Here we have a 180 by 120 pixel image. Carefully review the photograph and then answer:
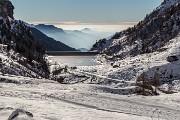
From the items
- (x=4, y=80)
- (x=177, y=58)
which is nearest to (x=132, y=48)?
(x=177, y=58)

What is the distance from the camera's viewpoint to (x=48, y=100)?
28.8 meters

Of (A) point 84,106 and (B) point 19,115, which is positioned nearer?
(B) point 19,115

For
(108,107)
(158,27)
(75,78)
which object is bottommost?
(75,78)

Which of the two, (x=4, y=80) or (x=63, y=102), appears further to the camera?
(x=4, y=80)

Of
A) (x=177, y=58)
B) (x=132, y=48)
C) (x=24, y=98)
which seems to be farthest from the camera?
(x=132, y=48)

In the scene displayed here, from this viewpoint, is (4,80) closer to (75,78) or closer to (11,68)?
(11,68)

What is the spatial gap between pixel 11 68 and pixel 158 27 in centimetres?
14914

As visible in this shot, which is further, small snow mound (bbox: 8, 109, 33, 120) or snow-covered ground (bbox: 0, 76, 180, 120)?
snow-covered ground (bbox: 0, 76, 180, 120)

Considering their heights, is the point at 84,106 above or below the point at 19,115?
below

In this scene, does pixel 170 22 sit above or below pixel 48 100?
above

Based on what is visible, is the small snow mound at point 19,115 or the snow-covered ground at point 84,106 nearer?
the small snow mound at point 19,115

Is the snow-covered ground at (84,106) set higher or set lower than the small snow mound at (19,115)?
lower

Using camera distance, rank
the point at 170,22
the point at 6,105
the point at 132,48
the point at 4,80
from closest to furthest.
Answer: the point at 6,105 < the point at 4,80 < the point at 170,22 < the point at 132,48

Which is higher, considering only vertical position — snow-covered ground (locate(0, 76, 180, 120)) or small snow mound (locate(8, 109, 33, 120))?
small snow mound (locate(8, 109, 33, 120))
